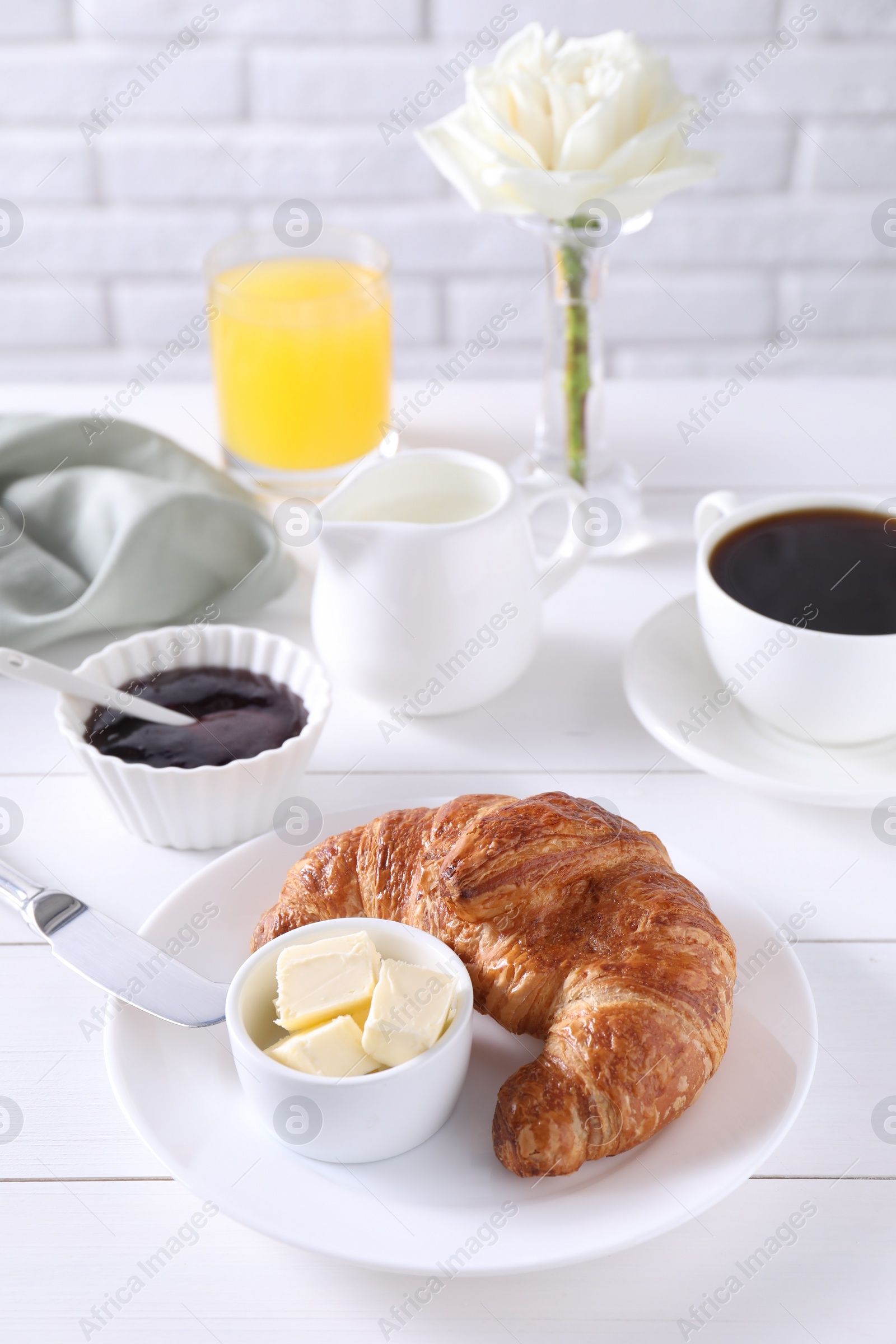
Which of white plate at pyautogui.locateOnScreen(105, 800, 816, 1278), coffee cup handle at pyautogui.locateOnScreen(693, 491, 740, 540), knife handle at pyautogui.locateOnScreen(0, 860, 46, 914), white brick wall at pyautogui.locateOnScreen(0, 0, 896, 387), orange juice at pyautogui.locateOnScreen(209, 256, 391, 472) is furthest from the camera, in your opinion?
white brick wall at pyautogui.locateOnScreen(0, 0, 896, 387)

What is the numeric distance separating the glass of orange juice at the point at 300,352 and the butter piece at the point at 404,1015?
0.80 meters

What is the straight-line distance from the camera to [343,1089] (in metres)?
0.63

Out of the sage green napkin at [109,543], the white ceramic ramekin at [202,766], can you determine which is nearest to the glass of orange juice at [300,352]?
the sage green napkin at [109,543]

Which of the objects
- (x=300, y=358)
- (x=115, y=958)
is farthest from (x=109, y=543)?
(x=115, y=958)

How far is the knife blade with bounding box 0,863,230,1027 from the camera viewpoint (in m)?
0.73

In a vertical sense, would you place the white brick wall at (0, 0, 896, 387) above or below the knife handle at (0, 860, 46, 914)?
above

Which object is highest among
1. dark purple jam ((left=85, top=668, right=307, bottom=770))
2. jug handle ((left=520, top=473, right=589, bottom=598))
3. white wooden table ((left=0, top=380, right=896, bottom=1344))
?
jug handle ((left=520, top=473, right=589, bottom=598))

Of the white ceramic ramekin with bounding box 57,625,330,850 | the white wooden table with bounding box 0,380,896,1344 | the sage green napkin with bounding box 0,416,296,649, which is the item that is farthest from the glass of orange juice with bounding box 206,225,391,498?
the white ceramic ramekin with bounding box 57,625,330,850

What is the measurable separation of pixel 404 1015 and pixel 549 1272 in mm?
146

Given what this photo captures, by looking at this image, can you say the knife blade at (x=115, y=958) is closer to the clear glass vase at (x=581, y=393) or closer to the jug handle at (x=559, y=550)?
the jug handle at (x=559, y=550)

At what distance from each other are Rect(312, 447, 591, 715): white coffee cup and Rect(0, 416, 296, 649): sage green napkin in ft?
0.57

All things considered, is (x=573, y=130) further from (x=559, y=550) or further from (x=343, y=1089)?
(x=343, y=1089)

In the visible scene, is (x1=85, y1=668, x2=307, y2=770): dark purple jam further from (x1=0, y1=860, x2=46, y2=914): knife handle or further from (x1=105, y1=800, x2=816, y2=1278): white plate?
(x1=105, y1=800, x2=816, y2=1278): white plate

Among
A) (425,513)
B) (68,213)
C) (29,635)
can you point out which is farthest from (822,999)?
(68,213)
